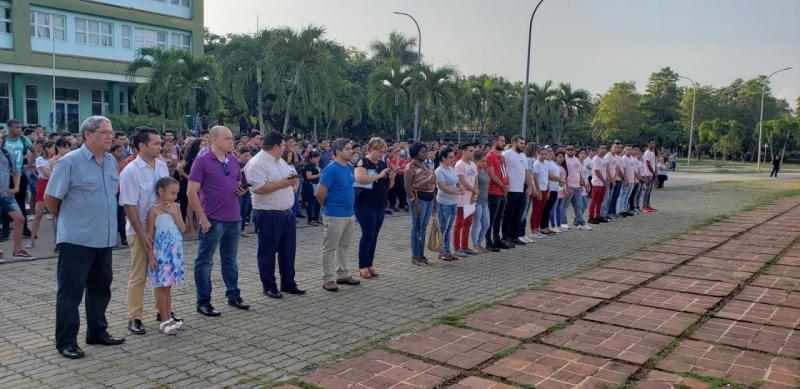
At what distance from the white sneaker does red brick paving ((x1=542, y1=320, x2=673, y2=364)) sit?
3.26 metres

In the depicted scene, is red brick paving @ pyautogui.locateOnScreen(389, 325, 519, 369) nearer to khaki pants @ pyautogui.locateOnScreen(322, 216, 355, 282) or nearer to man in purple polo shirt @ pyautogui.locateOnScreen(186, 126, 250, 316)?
khaki pants @ pyautogui.locateOnScreen(322, 216, 355, 282)

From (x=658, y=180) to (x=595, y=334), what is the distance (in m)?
21.4

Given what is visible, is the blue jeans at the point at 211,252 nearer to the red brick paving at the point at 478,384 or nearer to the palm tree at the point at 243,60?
the red brick paving at the point at 478,384

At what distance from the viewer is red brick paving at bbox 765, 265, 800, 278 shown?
844cm

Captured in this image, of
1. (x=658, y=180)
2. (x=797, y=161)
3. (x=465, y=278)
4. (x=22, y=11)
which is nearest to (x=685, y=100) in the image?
(x=797, y=161)

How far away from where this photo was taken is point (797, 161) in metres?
76.8

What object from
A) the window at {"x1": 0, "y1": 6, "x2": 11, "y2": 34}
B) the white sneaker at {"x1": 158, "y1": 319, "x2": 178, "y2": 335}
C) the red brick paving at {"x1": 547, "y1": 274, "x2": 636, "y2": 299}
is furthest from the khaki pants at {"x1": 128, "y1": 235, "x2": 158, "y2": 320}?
the window at {"x1": 0, "y1": 6, "x2": 11, "y2": 34}

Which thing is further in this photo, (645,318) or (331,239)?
(331,239)

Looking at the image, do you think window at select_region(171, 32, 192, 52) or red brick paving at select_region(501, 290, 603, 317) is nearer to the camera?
red brick paving at select_region(501, 290, 603, 317)

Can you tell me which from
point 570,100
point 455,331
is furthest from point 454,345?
point 570,100

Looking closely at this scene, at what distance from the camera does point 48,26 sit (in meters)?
33.9

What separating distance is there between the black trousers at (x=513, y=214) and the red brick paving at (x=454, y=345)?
5.23m

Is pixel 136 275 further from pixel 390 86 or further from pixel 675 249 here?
pixel 390 86

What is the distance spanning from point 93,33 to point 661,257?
35.4 m
